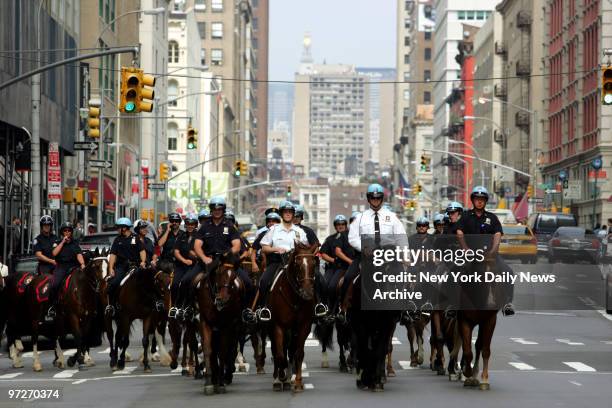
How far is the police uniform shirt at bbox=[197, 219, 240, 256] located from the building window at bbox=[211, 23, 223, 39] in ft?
526

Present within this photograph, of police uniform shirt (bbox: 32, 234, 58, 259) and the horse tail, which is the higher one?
police uniform shirt (bbox: 32, 234, 58, 259)

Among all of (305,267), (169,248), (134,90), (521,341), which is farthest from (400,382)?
(134,90)

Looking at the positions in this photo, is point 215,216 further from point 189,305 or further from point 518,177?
point 518,177

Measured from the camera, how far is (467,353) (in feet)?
61.8

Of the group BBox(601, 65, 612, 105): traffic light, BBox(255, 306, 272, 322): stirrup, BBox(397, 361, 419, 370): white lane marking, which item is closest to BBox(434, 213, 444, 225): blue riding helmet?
BBox(397, 361, 419, 370): white lane marking

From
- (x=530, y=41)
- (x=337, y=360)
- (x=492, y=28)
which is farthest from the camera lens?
(x=492, y=28)

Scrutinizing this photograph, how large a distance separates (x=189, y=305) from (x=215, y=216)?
1268 millimetres

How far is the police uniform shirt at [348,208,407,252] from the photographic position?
18953 millimetres

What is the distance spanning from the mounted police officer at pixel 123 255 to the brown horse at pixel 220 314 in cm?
444

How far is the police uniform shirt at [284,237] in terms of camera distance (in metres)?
19.8

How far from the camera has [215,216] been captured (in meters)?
19.2

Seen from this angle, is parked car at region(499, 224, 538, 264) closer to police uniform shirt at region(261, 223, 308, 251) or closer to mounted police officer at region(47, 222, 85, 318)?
mounted police officer at region(47, 222, 85, 318)

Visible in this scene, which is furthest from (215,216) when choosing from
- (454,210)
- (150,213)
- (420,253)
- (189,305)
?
(150,213)

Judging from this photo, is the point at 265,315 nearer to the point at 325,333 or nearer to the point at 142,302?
the point at 325,333
